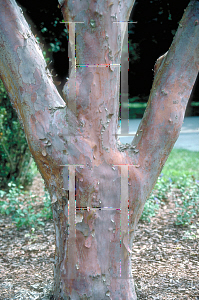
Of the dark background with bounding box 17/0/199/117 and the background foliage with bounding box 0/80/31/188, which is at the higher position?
the dark background with bounding box 17/0/199/117

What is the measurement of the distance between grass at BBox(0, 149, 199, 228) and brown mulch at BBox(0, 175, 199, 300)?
0.13m

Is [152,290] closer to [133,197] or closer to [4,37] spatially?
[133,197]

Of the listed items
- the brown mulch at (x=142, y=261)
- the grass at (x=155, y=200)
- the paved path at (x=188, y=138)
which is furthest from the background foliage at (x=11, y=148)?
the paved path at (x=188, y=138)

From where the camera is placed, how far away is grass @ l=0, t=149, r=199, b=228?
11.5ft

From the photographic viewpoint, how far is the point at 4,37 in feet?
5.90

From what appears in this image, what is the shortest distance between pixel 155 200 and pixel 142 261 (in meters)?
1.14

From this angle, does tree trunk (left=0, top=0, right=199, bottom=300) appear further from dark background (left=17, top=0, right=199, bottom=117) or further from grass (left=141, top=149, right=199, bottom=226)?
grass (left=141, top=149, right=199, bottom=226)

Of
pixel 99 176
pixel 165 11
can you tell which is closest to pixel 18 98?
pixel 99 176

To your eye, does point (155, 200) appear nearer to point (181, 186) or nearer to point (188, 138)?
point (181, 186)

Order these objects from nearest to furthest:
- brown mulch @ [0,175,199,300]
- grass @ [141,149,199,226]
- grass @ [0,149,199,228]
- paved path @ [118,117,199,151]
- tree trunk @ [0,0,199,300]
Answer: tree trunk @ [0,0,199,300]
brown mulch @ [0,175,199,300]
grass @ [0,149,199,228]
grass @ [141,149,199,226]
paved path @ [118,117,199,151]

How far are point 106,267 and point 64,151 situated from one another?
75cm

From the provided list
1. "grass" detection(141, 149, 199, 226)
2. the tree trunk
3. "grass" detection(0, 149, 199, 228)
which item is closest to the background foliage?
"grass" detection(0, 149, 199, 228)

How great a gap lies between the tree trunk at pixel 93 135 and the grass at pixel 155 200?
1.60 metres

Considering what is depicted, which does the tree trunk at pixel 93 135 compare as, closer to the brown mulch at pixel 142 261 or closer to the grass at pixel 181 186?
the brown mulch at pixel 142 261
